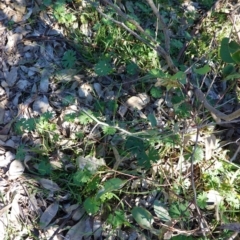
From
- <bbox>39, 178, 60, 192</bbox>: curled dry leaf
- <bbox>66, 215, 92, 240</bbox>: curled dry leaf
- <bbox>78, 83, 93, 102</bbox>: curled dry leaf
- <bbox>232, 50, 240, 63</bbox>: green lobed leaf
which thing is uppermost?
<bbox>232, 50, 240, 63</bbox>: green lobed leaf

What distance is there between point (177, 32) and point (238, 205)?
1.06 meters

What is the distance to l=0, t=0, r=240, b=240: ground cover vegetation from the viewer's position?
6.31ft

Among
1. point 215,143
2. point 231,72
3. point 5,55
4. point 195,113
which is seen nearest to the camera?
point 231,72

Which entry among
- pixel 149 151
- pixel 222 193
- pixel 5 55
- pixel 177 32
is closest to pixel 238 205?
pixel 222 193

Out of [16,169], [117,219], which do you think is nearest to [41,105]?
[16,169]

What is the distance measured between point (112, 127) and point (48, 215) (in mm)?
491

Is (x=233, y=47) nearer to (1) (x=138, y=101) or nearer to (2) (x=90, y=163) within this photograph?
(1) (x=138, y=101)

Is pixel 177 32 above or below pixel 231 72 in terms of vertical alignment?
below

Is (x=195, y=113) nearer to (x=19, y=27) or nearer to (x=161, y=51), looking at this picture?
(x=161, y=51)

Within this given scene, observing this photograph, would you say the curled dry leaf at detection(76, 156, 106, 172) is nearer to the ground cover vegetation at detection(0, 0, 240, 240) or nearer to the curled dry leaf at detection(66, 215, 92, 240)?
the ground cover vegetation at detection(0, 0, 240, 240)

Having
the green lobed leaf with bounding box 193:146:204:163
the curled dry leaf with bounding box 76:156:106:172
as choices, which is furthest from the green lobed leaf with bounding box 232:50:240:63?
the curled dry leaf with bounding box 76:156:106:172

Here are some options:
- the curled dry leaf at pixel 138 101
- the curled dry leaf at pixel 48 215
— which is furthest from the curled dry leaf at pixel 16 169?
the curled dry leaf at pixel 138 101

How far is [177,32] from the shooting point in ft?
8.24

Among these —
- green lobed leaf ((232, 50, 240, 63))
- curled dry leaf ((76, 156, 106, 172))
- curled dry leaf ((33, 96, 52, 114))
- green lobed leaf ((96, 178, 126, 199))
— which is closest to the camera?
green lobed leaf ((232, 50, 240, 63))
